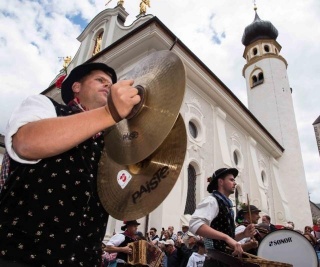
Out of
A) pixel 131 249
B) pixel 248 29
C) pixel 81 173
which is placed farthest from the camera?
pixel 248 29

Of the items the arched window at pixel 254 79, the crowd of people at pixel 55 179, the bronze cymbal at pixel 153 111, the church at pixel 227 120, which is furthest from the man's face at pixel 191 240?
the arched window at pixel 254 79

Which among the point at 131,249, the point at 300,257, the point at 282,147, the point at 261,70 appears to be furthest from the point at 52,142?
the point at 261,70

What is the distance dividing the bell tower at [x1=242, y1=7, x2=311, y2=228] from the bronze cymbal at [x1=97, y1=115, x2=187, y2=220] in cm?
1915

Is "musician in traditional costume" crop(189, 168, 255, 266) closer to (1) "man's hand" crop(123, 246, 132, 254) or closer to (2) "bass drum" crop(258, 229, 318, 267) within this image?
(2) "bass drum" crop(258, 229, 318, 267)

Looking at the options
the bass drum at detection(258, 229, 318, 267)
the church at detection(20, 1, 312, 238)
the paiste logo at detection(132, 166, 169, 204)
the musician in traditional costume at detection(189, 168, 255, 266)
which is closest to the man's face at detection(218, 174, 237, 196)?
the musician in traditional costume at detection(189, 168, 255, 266)

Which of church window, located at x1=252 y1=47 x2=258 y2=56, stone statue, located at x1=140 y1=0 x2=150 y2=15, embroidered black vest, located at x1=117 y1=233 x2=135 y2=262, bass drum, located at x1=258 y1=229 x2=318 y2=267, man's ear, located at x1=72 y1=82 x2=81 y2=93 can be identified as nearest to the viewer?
man's ear, located at x1=72 y1=82 x2=81 y2=93

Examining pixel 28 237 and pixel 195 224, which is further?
pixel 195 224

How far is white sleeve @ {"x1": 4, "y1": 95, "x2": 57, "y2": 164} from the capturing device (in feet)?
3.54

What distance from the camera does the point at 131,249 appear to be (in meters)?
4.77

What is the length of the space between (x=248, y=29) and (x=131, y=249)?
85.3ft

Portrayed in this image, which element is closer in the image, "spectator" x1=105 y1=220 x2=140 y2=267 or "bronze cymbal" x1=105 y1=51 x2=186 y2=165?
"bronze cymbal" x1=105 y1=51 x2=186 y2=165

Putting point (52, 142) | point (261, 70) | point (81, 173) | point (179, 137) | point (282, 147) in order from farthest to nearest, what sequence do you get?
point (261, 70), point (282, 147), point (179, 137), point (81, 173), point (52, 142)

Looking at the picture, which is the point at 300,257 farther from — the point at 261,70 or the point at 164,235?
the point at 261,70

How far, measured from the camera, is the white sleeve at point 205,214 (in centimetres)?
301
